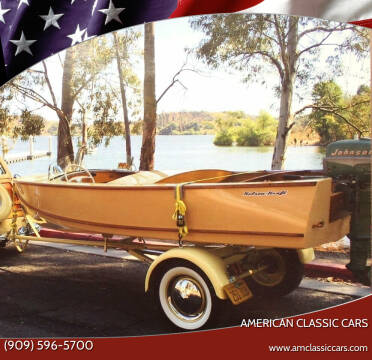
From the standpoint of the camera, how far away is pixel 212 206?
3.40 m

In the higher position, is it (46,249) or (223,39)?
(223,39)

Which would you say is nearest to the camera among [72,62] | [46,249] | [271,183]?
[271,183]

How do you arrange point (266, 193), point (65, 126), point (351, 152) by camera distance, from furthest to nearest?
point (65, 126), point (266, 193), point (351, 152)

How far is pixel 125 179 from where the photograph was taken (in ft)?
12.8

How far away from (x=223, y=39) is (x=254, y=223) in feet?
3.99

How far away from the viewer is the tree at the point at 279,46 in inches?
116

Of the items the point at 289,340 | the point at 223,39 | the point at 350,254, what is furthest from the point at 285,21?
the point at 289,340

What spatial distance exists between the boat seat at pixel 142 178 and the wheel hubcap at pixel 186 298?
29.4 inches

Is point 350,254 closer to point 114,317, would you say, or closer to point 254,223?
point 254,223

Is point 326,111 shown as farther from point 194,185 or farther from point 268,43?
point 194,185

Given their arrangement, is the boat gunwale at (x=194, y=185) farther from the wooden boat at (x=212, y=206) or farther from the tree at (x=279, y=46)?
the tree at (x=279, y=46)

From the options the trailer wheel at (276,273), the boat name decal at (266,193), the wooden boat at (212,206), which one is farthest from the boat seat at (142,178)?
the trailer wheel at (276,273)

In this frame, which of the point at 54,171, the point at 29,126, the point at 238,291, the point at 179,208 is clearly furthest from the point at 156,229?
the point at 29,126

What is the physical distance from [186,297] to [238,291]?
417 millimetres
